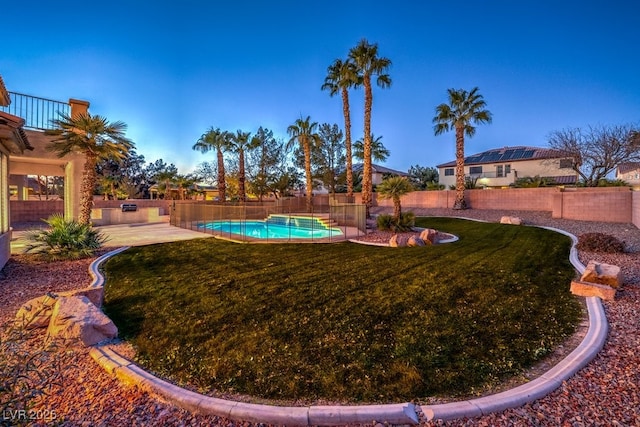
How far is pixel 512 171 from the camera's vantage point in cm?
3400

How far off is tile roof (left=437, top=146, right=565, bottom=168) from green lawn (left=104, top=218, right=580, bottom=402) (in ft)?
99.5

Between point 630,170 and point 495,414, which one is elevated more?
point 630,170

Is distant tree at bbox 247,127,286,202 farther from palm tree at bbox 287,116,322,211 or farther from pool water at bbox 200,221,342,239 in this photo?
pool water at bbox 200,221,342,239

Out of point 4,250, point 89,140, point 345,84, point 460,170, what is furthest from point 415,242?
point 460,170

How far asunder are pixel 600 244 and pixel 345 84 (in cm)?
1474

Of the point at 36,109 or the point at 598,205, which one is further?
the point at 598,205

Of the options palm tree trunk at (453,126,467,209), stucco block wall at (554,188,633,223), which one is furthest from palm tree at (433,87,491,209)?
stucco block wall at (554,188,633,223)

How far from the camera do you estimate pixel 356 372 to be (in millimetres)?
3068

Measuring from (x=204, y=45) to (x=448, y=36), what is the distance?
44.3 feet

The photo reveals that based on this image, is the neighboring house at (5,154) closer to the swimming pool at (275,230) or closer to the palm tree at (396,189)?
the swimming pool at (275,230)

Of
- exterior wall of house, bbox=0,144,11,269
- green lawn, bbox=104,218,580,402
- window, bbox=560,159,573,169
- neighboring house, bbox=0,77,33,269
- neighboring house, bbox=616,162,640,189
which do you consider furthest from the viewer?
window, bbox=560,159,573,169

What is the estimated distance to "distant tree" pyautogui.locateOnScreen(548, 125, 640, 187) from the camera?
19094 millimetres

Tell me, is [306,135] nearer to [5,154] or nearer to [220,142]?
[220,142]

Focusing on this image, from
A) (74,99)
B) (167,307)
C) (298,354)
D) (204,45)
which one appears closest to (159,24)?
(204,45)
